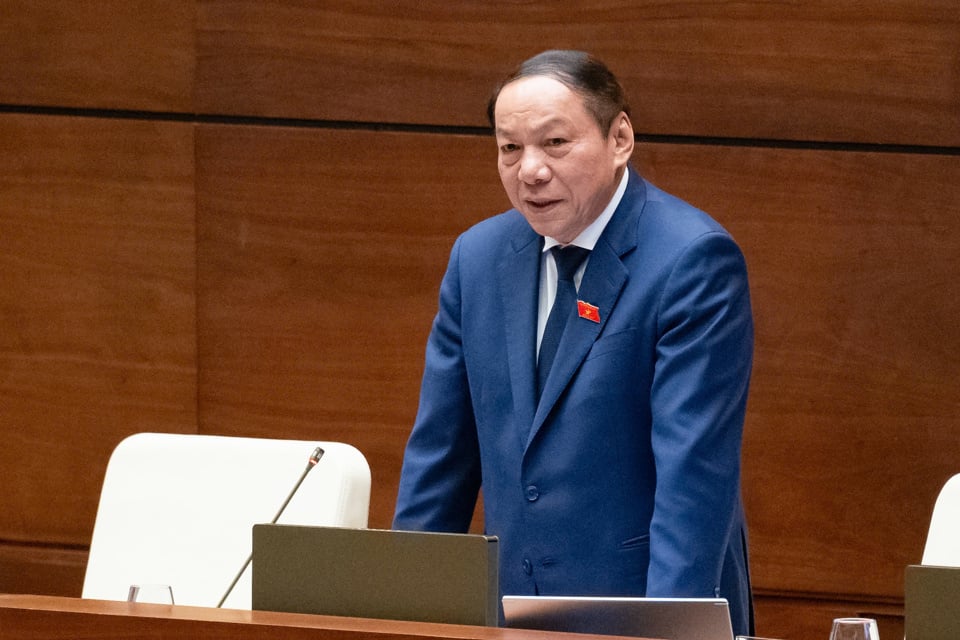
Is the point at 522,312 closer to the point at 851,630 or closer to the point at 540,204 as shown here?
the point at 540,204

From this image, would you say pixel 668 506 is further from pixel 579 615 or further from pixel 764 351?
pixel 764 351

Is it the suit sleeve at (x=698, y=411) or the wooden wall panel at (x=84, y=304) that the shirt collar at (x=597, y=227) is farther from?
the wooden wall panel at (x=84, y=304)

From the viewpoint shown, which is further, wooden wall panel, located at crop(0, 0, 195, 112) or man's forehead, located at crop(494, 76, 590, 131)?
wooden wall panel, located at crop(0, 0, 195, 112)

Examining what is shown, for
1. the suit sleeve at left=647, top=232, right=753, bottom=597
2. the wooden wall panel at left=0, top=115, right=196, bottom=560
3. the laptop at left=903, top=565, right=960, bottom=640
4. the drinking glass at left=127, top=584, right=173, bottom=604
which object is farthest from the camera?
the wooden wall panel at left=0, top=115, right=196, bottom=560

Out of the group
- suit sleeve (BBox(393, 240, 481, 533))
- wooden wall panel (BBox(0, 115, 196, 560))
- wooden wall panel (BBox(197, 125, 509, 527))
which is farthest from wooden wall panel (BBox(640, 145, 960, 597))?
wooden wall panel (BBox(0, 115, 196, 560))

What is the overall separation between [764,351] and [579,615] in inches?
67.5

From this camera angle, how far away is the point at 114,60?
11.6ft

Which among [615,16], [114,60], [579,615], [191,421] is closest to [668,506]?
[579,615]

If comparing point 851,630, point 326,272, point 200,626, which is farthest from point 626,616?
point 326,272

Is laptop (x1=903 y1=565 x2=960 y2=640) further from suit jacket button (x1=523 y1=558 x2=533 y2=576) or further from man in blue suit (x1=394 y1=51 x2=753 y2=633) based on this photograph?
suit jacket button (x1=523 y1=558 x2=533 y2=576)

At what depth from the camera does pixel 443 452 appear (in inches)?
92.4

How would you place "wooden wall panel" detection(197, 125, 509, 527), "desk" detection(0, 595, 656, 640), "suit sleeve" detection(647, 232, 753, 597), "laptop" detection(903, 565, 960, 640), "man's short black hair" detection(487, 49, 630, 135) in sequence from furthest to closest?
"wooden wall panel" detection(197, 125, 509, 527)
"man's short black hair" detection(487, 49, 630, 135)
"suit sleeve" detection(647, 232, 753, 597)
"desk" detection(0, 595, 656, 640)
"laptop" detection(903, 565, 960, 640)

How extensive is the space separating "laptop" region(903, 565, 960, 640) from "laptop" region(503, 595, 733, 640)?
20 cm

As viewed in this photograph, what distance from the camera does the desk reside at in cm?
159
